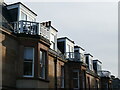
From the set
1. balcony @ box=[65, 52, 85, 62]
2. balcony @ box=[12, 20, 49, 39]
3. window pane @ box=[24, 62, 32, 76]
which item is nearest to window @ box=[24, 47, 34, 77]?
window pane @ box=[24, 62, 32, 76]

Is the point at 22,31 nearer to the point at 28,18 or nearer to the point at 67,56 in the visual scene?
the point at 28,18

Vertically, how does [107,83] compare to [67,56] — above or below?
below

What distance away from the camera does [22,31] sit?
1938 cm

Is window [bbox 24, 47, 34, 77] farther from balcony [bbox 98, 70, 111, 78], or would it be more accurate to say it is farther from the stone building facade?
balcony [bbox 98, 70, 111, 78]

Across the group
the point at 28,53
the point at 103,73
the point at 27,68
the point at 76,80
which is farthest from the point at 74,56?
the point at 103,73

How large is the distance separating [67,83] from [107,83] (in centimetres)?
1653

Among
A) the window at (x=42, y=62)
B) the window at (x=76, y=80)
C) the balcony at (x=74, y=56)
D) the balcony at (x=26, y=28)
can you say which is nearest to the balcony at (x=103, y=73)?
the window at (x=76, y=80)

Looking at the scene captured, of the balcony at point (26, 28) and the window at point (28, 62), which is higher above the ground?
the balcony at point (26, 28)

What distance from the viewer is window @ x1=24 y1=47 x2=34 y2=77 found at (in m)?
19.0

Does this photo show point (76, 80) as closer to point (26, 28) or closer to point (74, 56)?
point (74, 56)

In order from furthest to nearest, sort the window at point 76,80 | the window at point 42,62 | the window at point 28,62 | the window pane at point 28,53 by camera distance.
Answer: the window at point 76,80 < the window at point 42,62 < the window pane at point 28,53 < the window at point 28,62

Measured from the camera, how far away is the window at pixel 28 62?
1895 centimetres

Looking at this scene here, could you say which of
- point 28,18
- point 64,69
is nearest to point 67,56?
point 64,69

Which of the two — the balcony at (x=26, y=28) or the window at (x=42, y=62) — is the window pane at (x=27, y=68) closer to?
the window at (x=42, y=62)
